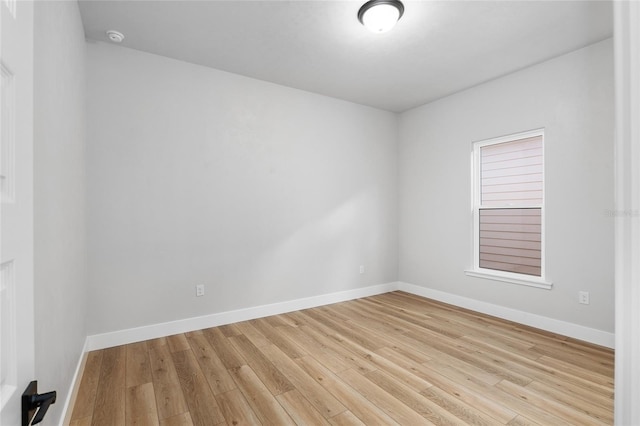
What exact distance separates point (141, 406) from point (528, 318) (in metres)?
3.79

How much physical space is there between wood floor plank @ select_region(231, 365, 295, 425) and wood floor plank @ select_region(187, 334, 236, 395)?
0.07 meters

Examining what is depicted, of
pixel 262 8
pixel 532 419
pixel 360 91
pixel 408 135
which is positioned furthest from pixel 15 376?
pixel 408 135

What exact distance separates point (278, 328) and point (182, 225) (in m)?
1.52

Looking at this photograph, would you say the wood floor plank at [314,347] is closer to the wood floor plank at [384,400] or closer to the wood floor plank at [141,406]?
the wood floor plank at [384,400]

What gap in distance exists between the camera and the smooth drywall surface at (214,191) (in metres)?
2.96

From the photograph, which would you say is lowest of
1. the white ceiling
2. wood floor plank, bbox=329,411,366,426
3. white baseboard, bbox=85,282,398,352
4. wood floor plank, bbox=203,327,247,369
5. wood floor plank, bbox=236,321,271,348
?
wood floor plank, bbox=236,321,271,348

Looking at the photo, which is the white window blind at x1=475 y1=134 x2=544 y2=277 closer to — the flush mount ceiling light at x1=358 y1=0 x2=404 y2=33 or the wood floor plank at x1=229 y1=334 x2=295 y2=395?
the flush mount ceiling light at x1=358 y1=0 x2=404 y2=33

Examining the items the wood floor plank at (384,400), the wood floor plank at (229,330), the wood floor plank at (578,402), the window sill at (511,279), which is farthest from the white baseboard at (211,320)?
the wood floor plank at (578,402)

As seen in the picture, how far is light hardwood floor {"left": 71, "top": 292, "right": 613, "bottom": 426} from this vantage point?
1.96m

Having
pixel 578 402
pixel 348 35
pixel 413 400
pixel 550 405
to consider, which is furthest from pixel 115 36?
pixel 578 402

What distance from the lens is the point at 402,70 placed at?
3.61 metres

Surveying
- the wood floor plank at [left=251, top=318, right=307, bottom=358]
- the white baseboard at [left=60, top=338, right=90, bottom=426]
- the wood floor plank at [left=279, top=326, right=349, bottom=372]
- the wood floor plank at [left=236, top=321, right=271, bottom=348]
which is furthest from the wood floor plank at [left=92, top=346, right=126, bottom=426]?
the wood floor plank at [left=279, top=326, right=349, bottom=372]

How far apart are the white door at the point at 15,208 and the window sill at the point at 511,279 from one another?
13.5ft

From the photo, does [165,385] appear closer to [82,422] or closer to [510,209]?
[82,422]
